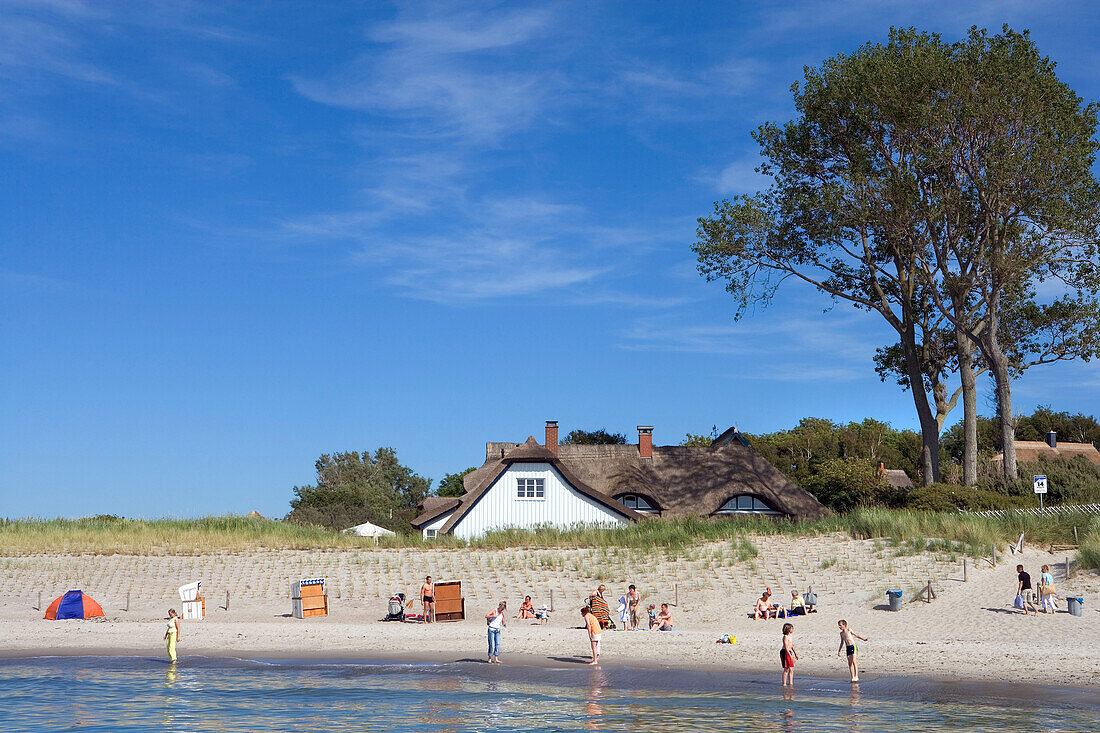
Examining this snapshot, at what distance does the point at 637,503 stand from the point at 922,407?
1416cm

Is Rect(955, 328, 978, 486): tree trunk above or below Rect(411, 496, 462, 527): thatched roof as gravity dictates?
above

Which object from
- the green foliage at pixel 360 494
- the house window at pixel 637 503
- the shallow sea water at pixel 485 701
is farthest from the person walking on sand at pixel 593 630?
the green foliage at pixel 360 494

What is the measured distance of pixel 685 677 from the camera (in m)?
21.1

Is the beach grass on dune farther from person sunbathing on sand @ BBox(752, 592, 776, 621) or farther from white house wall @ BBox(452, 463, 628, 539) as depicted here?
white house wall @ BBox(452, 463, 628, 539)

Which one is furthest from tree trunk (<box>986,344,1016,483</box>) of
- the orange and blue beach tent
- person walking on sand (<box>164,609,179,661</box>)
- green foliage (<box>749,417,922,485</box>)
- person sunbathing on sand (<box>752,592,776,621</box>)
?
green foliage (<box>749,417,922,485</box>)

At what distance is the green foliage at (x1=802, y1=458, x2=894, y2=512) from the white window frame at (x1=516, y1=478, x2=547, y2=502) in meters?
14.6

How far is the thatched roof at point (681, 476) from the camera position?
46.5m

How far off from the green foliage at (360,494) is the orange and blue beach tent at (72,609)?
30146 mm

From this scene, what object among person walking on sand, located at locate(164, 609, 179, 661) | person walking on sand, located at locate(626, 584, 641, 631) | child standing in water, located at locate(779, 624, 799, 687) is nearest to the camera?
child standing in water, located at locate(779, 624, 799, 687)

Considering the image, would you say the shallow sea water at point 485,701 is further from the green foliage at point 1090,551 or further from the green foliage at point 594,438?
the green foliage at point 594,438

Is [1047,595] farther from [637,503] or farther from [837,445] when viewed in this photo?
[837,445]

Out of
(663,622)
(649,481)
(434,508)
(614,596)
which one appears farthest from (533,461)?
(663,622)

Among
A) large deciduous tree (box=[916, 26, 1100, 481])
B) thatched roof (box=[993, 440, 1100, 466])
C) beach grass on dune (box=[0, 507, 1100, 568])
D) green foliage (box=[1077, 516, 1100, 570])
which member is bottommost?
green foliage (box=[1077, 516, 1100, 570])

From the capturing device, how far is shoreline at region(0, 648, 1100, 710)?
19.0 metres
